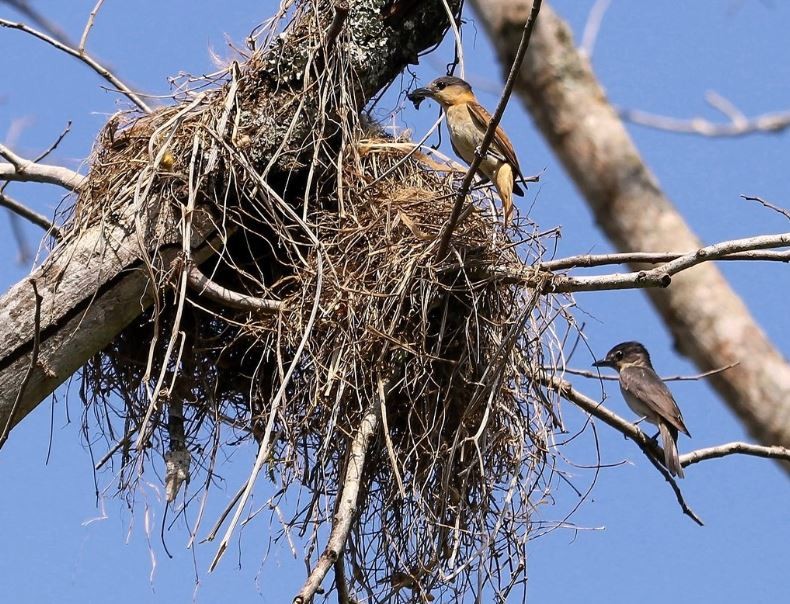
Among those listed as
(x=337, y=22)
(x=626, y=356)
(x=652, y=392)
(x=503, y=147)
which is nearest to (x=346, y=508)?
(x=337, y=22)

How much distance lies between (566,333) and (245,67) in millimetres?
1396

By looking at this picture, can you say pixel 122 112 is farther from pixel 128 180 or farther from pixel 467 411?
pixel 467 411

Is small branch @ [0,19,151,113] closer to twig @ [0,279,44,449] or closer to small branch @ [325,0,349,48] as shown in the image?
small branch @ [325,0,349,48]

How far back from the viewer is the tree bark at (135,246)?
3.26 m

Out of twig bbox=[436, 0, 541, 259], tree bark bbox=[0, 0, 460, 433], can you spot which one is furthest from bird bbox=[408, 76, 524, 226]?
twig bbox=[436, 0, 541, 259]

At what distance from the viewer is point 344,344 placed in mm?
3643

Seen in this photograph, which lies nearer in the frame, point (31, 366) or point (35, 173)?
point (31, 366)

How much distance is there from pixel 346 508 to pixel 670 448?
6.61 ft

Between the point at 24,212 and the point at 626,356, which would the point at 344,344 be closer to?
the point at 24,212

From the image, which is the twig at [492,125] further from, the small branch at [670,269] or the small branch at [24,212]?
the small branch at [24,212]

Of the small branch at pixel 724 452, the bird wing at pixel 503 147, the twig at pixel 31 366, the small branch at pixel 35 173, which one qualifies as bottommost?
the twig at pixel 31 366

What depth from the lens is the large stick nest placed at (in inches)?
Answer: 143

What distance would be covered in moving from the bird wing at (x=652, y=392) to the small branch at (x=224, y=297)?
1.95 m

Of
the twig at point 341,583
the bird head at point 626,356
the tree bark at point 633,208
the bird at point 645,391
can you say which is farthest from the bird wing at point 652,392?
the twig at point 341,583
